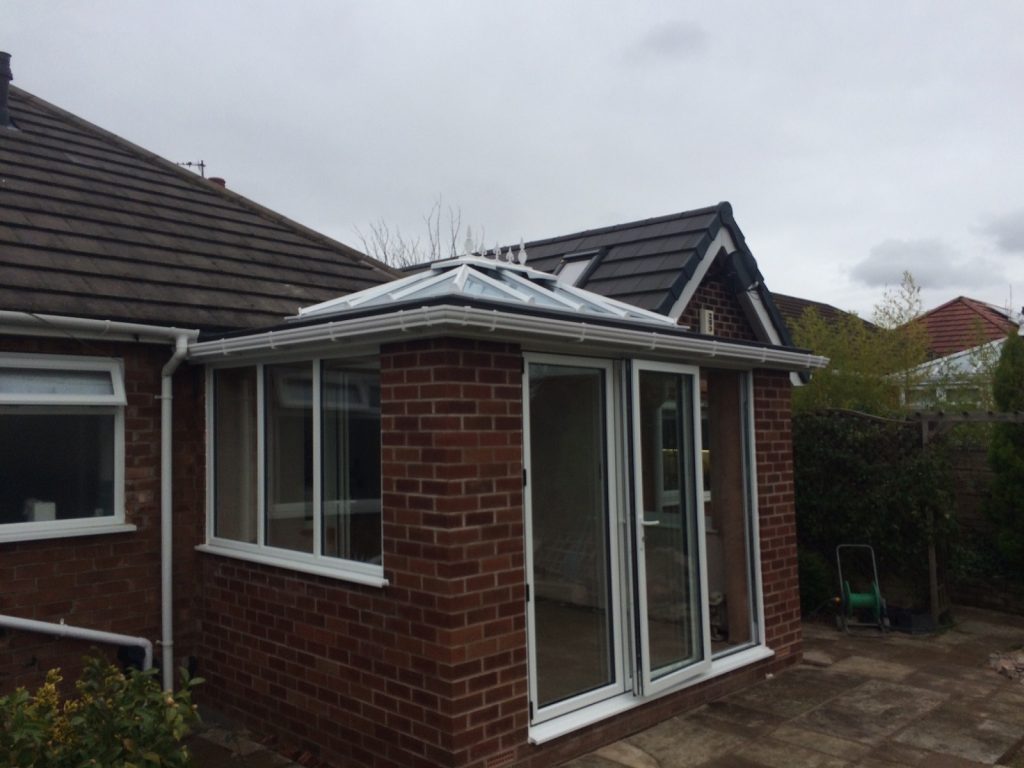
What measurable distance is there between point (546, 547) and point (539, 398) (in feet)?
3.00

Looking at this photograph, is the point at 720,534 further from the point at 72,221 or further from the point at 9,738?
the point at 72,221

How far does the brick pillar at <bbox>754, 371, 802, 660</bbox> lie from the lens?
6.88 metres

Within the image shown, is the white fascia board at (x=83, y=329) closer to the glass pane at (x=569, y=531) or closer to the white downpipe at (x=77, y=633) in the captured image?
the white downpipe at (x=77, y=633)

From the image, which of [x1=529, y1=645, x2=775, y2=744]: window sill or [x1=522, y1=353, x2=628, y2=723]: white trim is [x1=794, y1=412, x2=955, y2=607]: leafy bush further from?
[x1=522, y1=353, x2=628, y2=723]: white trim

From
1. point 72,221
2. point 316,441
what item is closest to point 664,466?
point 316,441

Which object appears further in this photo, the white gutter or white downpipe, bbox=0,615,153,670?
the white gutter

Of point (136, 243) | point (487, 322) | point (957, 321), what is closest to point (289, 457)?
point (487, 322)

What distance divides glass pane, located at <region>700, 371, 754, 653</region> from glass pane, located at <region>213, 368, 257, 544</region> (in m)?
3.68

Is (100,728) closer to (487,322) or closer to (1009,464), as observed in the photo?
(487,322)

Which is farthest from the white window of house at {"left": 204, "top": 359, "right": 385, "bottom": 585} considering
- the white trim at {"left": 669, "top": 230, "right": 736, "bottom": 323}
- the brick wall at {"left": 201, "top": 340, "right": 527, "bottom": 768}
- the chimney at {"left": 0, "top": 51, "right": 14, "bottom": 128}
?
the white trim at {"left": 669, "top": 230, "right": 736, "bottom": 323}

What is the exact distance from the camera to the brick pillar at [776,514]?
688cm

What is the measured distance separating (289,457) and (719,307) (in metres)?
5.78

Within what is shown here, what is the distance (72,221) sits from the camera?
6820 millimetres

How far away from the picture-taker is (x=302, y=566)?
5359mm
